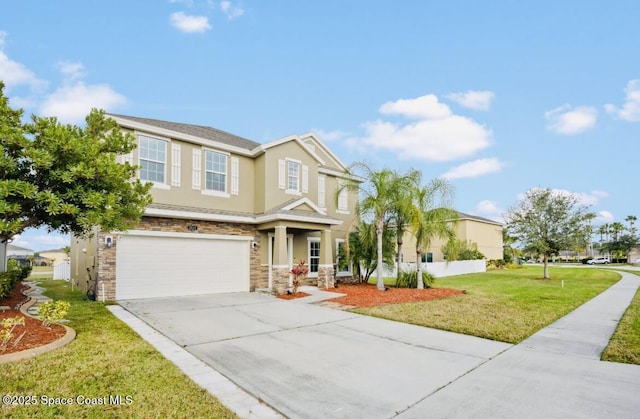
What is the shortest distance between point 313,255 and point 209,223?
5.92m

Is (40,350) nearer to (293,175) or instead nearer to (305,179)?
(293,175)

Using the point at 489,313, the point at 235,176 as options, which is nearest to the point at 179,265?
the point at 235,176

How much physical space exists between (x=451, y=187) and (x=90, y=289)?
15513mm

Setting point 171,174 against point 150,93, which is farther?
point 150,93

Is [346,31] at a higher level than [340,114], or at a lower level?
higher

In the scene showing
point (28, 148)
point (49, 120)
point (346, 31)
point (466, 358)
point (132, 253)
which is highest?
point (346, 31)


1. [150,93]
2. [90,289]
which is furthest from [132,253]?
[150,93]

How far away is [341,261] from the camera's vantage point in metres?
18.4

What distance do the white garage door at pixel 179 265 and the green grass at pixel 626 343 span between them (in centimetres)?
1236

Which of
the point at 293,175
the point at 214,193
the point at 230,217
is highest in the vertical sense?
the point at 293,175

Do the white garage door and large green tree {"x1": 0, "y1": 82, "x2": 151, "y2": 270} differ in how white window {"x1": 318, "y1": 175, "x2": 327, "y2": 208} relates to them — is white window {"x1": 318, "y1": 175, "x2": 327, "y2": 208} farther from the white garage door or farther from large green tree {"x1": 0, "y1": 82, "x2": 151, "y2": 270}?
large green tree {"x1": 0, "y1": 82, "x2": 151, "y2": 270}

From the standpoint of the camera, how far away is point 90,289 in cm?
1324

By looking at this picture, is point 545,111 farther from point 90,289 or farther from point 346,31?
point 90,289

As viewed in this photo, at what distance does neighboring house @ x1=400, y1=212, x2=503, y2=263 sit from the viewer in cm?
3362
